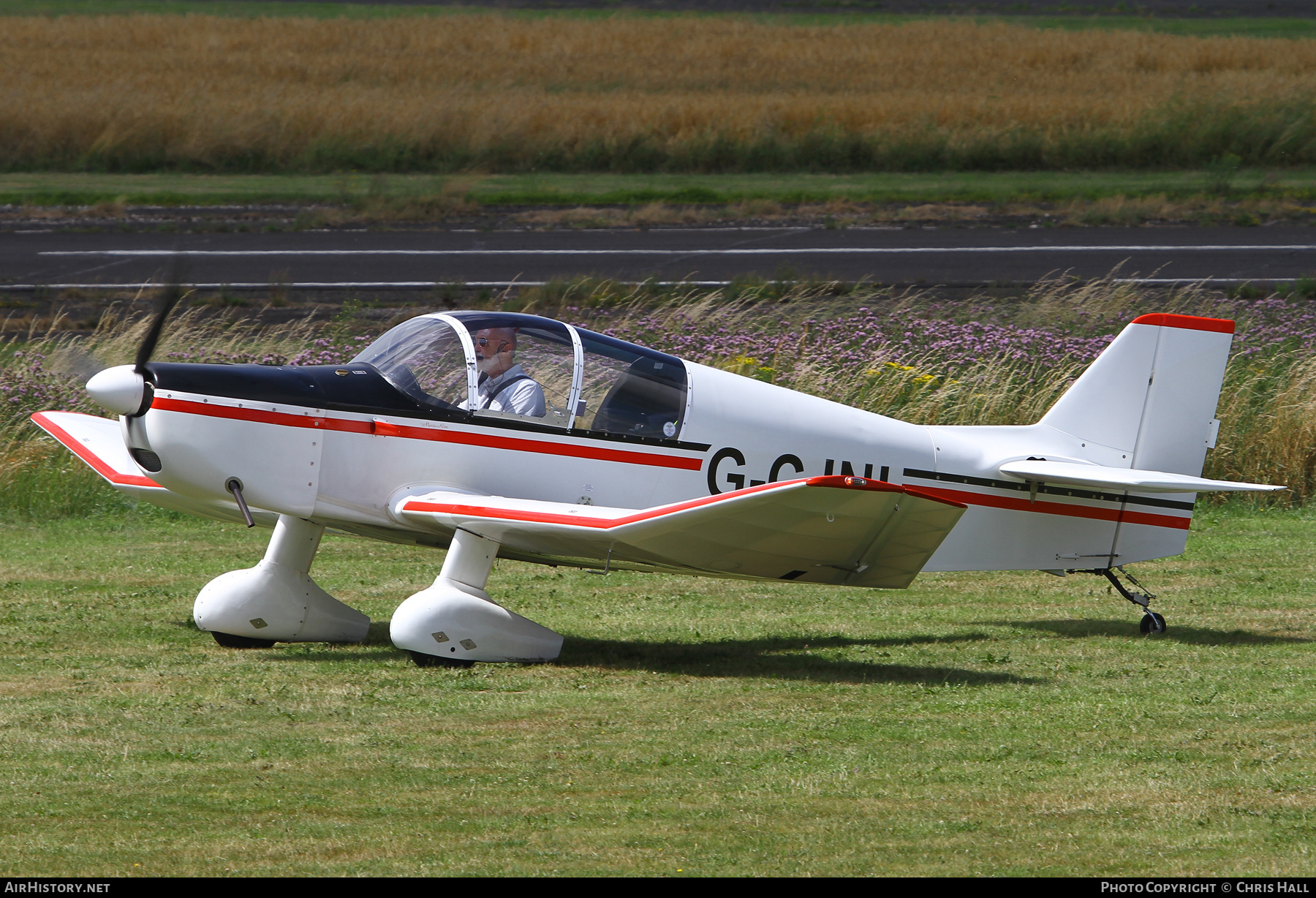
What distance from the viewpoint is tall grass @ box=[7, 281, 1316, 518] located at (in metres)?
12.3

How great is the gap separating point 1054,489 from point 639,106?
26326mm

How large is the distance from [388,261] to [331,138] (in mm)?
9665

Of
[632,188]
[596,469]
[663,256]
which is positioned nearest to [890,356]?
[596,469]

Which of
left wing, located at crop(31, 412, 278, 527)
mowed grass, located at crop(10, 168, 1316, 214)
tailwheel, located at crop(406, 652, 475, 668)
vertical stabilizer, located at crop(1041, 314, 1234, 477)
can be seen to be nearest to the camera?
tailwheel, located at crop(406, 652, 475, 668)

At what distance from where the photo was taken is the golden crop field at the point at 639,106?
3034 centimetres

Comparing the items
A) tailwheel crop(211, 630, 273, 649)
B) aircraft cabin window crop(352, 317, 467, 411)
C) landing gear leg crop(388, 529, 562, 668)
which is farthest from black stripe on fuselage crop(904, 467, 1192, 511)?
tailwheel crop(211, 630, 273, 649)

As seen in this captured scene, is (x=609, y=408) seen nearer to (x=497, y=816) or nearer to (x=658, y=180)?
(x=497, y=816)

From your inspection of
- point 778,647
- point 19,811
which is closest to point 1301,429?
Result: point 778,647

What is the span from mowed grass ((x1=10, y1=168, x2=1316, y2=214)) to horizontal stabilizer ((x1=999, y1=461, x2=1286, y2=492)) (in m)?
20.3

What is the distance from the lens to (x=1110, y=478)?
775cm

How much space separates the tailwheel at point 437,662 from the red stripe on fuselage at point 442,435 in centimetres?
118

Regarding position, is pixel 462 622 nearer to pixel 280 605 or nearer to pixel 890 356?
pixel 280 605

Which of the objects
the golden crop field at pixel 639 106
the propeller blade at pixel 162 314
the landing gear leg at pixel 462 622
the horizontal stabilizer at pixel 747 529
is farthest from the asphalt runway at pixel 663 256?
the propeller blade at pixel 162 314

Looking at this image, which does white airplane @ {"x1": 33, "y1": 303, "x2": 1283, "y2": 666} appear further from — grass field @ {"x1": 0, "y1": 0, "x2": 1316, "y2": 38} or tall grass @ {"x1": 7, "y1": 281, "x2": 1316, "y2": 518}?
grass field @ {"x1": 0, "y1": 0, "x2": 1316, "y2": 38}
